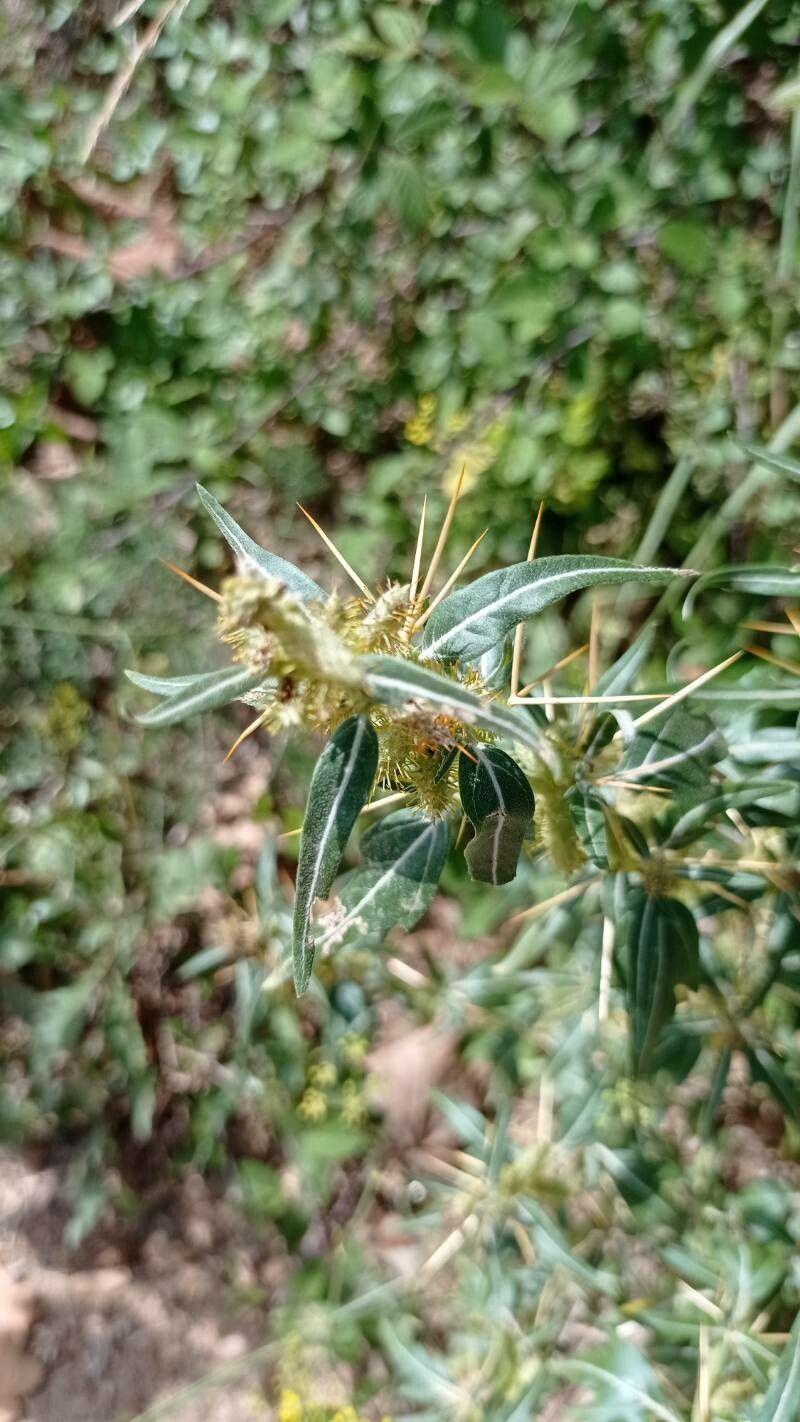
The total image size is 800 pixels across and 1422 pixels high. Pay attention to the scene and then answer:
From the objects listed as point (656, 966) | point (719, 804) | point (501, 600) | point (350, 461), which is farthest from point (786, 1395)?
point (350, 461)

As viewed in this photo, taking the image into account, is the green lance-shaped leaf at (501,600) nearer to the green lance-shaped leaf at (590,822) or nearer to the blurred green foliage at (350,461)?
the green lance-shaped leaf at (590,822)

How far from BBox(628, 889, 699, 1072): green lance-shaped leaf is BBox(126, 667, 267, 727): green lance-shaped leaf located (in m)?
0.47

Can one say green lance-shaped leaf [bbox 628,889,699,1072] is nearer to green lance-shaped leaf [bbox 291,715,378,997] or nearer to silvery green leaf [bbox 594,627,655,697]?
silvery green leaf [bbox 594,627,655,697]

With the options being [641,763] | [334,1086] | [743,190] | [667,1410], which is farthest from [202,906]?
[743,190]

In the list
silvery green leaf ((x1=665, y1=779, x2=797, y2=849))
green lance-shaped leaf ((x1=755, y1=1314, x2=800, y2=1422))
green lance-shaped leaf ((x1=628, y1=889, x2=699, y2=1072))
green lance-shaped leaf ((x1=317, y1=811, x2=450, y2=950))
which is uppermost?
green lance-shaped leaf ((x1=317, y1=811, x2=450, y2=950))

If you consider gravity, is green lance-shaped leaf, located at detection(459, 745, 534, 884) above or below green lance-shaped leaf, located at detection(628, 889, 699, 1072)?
above

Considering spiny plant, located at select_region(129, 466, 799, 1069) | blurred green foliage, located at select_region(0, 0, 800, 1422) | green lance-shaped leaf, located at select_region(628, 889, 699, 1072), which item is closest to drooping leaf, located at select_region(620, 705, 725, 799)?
spiny plant, located at select_region(129, 466, 799, 1069)

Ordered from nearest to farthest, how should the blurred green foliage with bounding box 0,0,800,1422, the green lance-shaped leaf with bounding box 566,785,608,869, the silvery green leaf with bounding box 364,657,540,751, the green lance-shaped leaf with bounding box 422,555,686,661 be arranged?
1. the silvery green leaf with bounding box 364,657,540,751
2. the green lance-shaped leaf with bounding box 422,555,686,661
3. the green lance-shaped leaf with bounding box 566,785,608,869
4. the blurred green foliage with bounding box 0,0,800,1422

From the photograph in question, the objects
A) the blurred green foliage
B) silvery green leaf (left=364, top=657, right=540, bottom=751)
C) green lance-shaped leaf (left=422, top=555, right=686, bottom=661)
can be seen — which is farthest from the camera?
the blurred green foliage

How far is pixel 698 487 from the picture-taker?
5.30ft

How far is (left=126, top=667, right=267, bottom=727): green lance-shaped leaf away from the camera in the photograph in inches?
21.5

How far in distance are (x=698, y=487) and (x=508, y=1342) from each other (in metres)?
1.36

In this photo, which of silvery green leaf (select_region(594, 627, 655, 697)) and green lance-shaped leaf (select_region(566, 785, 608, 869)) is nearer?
green lance-shaped leaf (select_region(566, 785, 608, 869))

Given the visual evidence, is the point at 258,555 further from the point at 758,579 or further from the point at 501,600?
the point at 758,579
